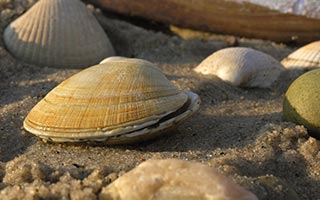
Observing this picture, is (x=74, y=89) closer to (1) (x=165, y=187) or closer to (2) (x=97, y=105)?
(2) (x=97, y=105)

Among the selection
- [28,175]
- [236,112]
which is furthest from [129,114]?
[236,112]

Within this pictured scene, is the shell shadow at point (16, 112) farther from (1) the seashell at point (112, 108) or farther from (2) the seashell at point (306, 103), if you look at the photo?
(2) the seashell at point (306, 103)

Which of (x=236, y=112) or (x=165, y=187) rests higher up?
(x=165, y=187)

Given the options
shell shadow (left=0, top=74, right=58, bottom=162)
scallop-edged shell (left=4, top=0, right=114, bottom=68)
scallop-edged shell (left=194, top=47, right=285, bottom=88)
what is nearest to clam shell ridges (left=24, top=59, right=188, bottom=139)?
shell shadow (left=0, top=74, right=58, bottom=162)

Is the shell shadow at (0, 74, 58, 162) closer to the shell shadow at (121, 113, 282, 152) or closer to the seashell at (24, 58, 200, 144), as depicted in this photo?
the seashell at (24, 58, 200, 144)

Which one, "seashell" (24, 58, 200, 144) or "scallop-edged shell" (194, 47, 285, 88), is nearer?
"seashell" (24, 58, 200, 144)

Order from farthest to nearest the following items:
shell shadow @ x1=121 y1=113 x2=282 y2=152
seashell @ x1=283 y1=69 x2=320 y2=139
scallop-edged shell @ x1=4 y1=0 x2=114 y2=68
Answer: scallop-edged shell @ x1=4 y1=0 x2=114 y2=68, seashell @ x1=283 y1=69 x2=320 y2=139, shell shadow @ x1=121 y1=113 x2=282 y2=152
